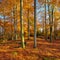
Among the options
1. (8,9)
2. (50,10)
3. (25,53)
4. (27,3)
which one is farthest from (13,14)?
(25,53)

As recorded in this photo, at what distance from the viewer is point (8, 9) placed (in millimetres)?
27641

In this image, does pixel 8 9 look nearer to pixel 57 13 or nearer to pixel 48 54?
pixel 57 13

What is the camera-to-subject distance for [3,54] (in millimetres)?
14664

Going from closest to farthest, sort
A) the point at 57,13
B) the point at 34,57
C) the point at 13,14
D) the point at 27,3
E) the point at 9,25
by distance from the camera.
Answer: the point at 34,57 < the point at 27,3 < the point at 57,13 < the point at 13,14 < the point at 9,25

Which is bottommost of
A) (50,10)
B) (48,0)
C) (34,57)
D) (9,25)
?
(34,57)

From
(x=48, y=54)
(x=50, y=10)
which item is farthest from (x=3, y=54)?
(x=50, y=10)

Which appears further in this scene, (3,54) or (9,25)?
(9,25)

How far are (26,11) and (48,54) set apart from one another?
12.9 m

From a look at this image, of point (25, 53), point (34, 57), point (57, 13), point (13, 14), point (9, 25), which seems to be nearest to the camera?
point (34, 57)

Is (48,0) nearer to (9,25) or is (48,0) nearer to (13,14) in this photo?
(13,14)

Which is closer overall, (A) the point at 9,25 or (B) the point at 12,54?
(B) the point at 12,54

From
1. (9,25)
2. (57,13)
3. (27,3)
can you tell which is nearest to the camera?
(27,3)

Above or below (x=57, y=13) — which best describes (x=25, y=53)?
below

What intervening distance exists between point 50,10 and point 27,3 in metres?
3.95
